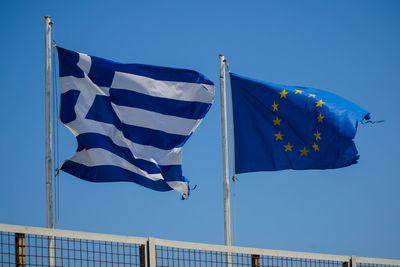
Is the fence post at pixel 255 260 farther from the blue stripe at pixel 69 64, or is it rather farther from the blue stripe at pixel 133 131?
the blue stripe at pixel 69 64

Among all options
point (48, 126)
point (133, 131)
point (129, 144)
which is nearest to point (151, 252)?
point (48, 126)

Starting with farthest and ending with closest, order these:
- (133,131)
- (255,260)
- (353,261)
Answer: (133,131), (353,261), (255,260)

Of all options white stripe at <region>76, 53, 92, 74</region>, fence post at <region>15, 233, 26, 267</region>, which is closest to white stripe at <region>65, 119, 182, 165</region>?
white stripe at <region>76, 53, 92, 74</region>

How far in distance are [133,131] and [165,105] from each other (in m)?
1.02

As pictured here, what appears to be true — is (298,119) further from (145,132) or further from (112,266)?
(112,266)

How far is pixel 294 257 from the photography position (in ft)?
47.5

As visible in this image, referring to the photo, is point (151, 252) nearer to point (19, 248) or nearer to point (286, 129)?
point (19, 248)

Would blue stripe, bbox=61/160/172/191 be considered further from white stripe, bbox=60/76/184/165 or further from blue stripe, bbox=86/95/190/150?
blue stripe, bbox=86/95/190/150

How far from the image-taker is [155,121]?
17.8 metres

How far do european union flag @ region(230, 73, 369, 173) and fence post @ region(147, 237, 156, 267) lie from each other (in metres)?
6.25

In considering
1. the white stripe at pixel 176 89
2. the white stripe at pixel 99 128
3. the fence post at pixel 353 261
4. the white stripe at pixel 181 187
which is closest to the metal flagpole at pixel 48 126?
the white stripe at pixel 99 128

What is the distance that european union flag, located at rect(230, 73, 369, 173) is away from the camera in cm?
1802

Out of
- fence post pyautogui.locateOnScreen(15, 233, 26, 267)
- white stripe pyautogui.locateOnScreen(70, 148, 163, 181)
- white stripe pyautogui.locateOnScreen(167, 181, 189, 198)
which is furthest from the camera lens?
white stripe pyautogui.locateOnScreen(167, 181, 189, 198)

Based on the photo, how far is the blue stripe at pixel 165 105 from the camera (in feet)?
57.8
